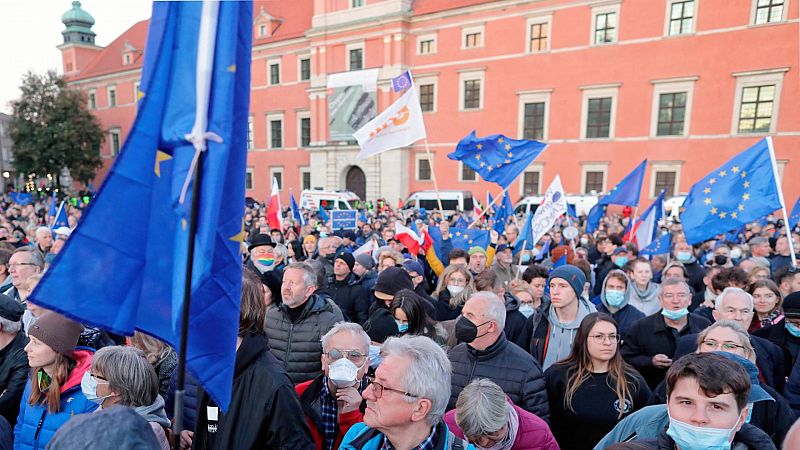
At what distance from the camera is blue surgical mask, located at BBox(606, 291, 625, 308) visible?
179 inches

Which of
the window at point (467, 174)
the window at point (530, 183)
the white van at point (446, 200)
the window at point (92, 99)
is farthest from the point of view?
the window at point (92, 99)

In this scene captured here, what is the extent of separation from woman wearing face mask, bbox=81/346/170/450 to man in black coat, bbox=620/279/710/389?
11.6 feet

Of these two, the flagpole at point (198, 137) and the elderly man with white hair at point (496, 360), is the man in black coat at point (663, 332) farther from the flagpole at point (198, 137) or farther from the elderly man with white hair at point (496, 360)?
the flagpole at point (198, 137)

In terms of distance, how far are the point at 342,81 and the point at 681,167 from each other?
20685 mm

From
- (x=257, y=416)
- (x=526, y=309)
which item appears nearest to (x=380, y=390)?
(x=257, y=416)

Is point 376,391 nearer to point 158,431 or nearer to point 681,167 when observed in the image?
point 158,431

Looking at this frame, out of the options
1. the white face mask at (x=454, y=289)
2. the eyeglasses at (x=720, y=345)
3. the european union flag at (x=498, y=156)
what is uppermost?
the european union flag at (x=498, y=156)

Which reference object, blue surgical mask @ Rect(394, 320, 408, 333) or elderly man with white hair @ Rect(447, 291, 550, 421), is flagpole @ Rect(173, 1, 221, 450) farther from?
blue surgical mask @ Rect(394, 320, 408, 333)

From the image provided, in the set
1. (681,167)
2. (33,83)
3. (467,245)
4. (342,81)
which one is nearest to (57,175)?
(33,83)

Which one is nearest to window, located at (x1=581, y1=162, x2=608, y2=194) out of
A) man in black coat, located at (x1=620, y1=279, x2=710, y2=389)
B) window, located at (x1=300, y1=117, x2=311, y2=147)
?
window, located at (x1=300, y1=117, x2=311, y2=147)

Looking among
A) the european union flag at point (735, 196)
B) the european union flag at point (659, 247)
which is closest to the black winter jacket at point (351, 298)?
the european union flag at point (735, 196)

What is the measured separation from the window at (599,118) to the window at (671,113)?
7.71 feet

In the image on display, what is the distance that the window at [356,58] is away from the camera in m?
30.8

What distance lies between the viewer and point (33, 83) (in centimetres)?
3788
